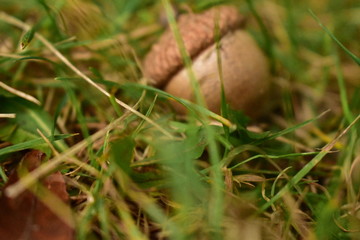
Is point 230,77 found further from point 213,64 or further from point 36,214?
point 36,214

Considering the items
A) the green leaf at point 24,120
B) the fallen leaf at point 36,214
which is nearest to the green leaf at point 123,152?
the fallen leaf at point 36,214

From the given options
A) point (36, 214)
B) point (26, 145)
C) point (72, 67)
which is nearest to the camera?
point (36, 214)

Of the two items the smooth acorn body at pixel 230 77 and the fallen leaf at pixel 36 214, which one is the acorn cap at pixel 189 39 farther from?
the fallen leaf at pixel 36 214

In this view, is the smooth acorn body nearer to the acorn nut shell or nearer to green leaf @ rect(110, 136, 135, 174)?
the acorn nut shell

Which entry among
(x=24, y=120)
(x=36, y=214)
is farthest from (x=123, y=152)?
(x=24, y=120)

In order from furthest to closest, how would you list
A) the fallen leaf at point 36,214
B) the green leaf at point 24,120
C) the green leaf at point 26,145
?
the green leaf at point 24,120
the green leaf at point 26,145
the fallen leaf at point 36,214

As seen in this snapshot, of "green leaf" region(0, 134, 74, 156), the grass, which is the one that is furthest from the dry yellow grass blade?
"green leaf" region(0, 134, 74, 156)
